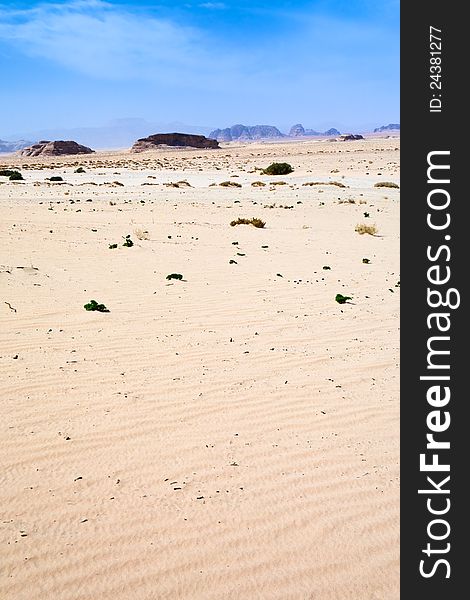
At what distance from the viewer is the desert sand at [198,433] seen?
309 cm

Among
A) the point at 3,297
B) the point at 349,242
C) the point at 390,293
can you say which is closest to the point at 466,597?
the point at 390,293

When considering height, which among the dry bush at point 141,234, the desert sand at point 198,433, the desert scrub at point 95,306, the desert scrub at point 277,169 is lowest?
the desert sand at point 198,433

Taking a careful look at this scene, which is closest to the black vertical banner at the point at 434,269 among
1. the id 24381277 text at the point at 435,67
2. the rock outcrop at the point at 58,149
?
the id 24381277 text at the point at 435,67

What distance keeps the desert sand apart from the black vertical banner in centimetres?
30

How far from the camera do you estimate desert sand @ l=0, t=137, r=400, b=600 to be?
3.09 metres

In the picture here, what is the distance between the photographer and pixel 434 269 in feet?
14.8

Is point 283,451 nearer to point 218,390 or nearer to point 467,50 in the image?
point 218,390

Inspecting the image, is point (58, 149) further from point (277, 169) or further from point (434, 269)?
point (434, 269)

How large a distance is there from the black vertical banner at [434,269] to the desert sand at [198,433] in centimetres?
30

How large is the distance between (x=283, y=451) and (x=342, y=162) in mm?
48768

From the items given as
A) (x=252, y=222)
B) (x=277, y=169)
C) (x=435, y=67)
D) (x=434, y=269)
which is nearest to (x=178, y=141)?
(x=277, y=169)

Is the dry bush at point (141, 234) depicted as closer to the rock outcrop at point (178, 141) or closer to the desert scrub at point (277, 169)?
the desert scrub at point (277, 169)

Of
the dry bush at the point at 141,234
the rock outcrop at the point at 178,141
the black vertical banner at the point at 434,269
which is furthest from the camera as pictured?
the rock outcrop at the point at 178,141

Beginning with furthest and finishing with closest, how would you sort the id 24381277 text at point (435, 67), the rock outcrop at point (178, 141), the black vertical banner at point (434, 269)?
the rock outcrop at point (178, 141), the id 24381277 text at point (435, 67), the black vertical banner at point (434, 269)
